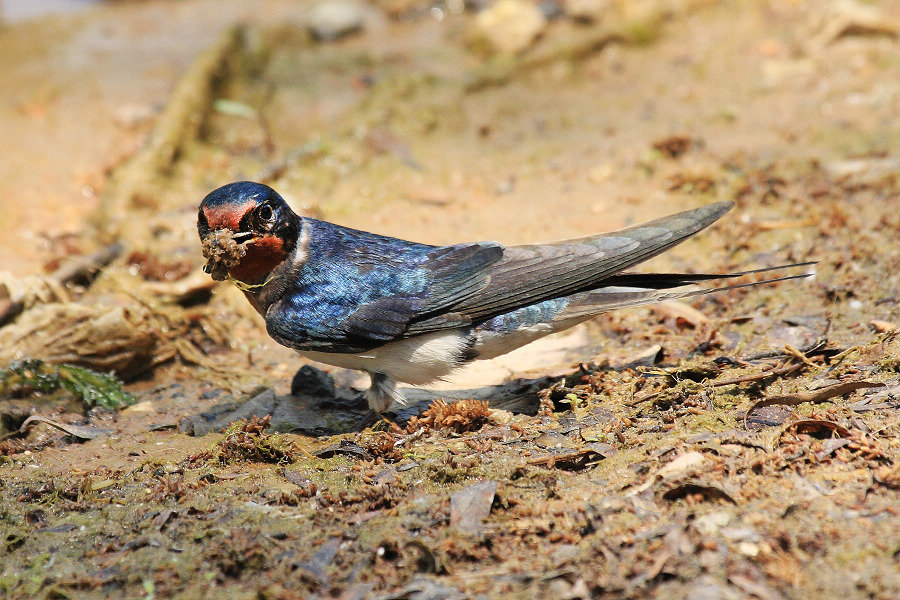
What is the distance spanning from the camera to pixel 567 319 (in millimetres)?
4789

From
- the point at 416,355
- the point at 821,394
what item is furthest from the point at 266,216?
the point at 821,394

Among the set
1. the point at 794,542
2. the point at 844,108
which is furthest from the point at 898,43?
the point at 794,542

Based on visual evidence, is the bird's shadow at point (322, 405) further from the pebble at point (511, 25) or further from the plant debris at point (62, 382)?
the pebble at point (511, 25)

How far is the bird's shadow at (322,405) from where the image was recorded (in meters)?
4.92

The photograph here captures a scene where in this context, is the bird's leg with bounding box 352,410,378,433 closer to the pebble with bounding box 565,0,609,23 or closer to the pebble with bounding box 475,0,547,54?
the pebble with bounding box 475,0,547,54

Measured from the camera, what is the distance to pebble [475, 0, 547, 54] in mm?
9477

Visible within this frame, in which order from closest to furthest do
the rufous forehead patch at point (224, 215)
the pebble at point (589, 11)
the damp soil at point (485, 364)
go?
A: 1. the damp soil at point (485, 364)
2. the rufous forehead patch at point (224, 215)
3. the pebble at point (589, 11)

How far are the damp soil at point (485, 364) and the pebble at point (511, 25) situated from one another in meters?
0.18

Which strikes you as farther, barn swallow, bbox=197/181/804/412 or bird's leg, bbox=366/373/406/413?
bird's leg, bbox=366/373/406/413

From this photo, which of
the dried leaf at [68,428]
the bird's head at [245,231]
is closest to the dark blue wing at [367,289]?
the bird's head at [245,231]

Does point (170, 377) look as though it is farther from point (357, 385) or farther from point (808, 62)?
point (808, 62)

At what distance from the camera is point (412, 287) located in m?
4.75

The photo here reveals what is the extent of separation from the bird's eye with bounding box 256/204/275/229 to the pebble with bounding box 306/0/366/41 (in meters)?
5.90

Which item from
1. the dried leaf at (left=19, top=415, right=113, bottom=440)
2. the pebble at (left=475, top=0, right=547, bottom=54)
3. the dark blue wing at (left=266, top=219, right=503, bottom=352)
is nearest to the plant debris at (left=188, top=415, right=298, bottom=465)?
the dark blue wing at (left=266, top=219, right=503, bottom=352)
